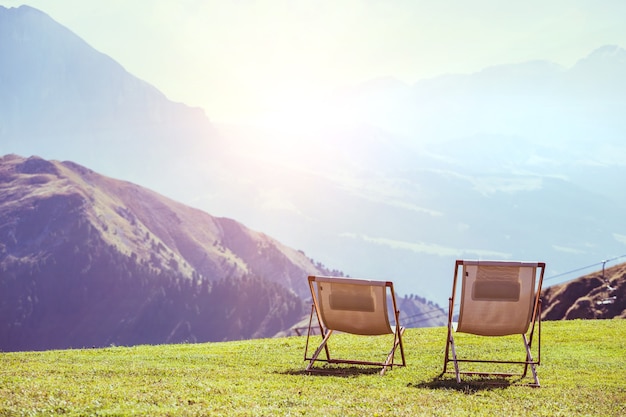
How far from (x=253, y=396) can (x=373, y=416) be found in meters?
1.85

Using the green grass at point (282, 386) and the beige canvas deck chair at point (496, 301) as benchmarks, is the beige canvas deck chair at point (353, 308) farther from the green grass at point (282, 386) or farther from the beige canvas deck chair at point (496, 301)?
the beige canvas deck chair at point (496, 301)

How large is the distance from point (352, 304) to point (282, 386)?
2788mm

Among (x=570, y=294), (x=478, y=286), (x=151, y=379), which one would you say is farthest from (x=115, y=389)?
(x=570, y=294)

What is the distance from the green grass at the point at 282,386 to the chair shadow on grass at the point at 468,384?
18mm

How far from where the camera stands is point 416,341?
17500 millimetres

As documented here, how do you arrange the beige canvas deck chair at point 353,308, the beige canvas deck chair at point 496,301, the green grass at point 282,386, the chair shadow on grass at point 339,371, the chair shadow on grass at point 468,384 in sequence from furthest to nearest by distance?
the beige canvas deck chair at point 353,308 → the chair shadow on grass at point 339,371 → the beige canvas deck chair at point 496,301 → the chair shadow on grass at point 468,384 → the green grass at point 282,386

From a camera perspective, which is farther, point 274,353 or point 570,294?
point 570,294

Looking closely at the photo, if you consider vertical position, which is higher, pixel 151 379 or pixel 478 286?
pixel 478 286

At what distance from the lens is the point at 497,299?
38.9ft

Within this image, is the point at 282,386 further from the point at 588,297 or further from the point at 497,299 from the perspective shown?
the point at 588,297

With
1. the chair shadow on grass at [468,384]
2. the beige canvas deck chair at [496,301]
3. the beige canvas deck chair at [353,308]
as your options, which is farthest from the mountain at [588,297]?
the chair shadow on grass at [468,384]

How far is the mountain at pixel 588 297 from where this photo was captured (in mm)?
40812

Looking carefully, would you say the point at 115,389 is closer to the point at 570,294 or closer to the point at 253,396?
the point at 253,396

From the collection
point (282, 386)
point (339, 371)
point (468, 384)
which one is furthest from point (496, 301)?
point (282, 386)
